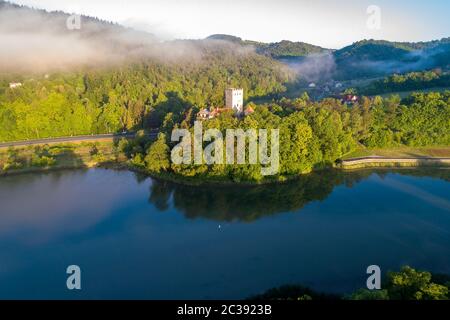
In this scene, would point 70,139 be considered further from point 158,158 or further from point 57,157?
point 158,158

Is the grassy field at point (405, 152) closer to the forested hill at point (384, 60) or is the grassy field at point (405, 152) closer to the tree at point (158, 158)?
the tree at point (158, 158)

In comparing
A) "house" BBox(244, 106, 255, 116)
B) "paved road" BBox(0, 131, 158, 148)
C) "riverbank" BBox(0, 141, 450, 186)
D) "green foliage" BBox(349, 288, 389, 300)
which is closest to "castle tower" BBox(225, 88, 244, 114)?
"house" BBox(244, 106, 255, 116)

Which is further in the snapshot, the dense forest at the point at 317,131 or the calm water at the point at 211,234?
the dense forest at the point at 317,131

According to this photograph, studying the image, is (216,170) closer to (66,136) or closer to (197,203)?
(197,203)

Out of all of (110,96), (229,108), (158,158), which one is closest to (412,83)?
(229,108)

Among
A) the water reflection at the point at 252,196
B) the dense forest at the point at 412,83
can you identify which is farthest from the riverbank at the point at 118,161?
the dense forest at the point at 412,83
